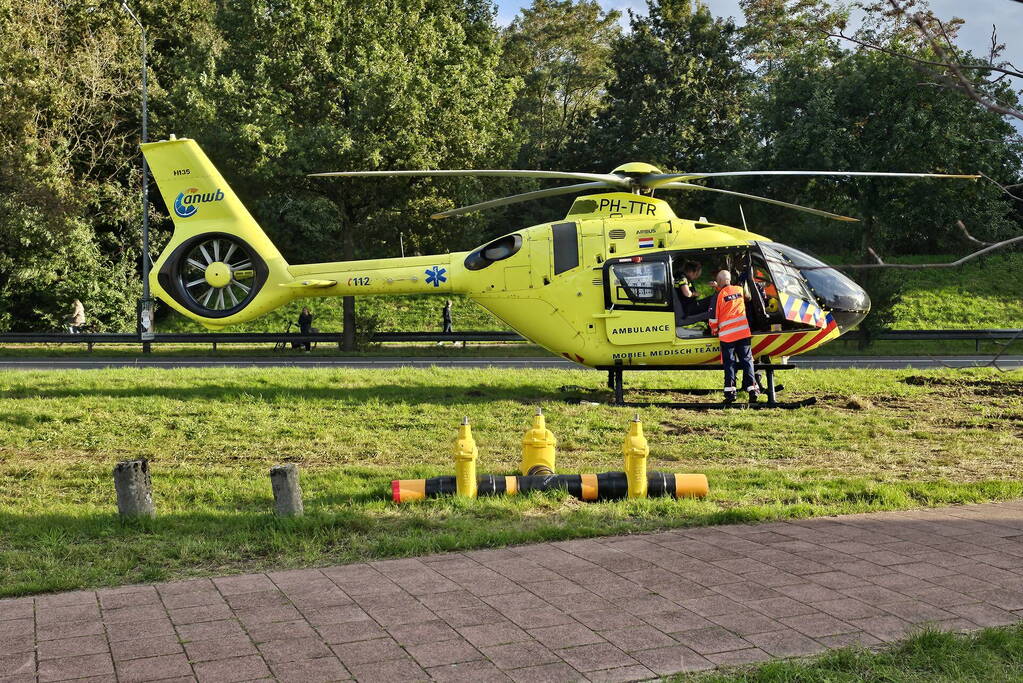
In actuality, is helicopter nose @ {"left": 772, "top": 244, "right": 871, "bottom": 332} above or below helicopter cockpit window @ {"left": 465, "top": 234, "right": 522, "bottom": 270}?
below

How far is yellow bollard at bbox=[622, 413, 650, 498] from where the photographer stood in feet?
26.6

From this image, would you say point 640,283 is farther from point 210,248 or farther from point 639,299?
point 210,248

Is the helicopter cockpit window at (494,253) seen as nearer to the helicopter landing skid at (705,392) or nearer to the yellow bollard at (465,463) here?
the helicopter landing skid at (705,392)

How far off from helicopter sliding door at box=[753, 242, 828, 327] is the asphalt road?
27.7ft

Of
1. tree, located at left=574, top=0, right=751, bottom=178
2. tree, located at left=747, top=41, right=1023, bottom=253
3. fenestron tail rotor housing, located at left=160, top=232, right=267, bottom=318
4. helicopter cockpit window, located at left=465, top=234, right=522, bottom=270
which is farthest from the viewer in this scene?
tree, located at left=574, top=0, right=751, bottom=178

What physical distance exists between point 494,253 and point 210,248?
14.9 feet

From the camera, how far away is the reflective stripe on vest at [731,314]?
44.0 feet

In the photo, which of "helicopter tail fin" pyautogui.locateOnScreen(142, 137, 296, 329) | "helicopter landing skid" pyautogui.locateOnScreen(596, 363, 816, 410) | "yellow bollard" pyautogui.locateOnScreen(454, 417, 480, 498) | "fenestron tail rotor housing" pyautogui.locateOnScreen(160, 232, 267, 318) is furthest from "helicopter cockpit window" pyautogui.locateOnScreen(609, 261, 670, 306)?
"yellow bollard" pyautogui.locateOnScreen(454, 417, 480, 498)

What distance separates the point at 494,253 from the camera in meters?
14.7

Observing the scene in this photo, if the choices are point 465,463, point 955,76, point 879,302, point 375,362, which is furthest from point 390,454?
point 879,302

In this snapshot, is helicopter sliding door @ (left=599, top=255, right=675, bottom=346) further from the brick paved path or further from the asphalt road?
the asphalt road

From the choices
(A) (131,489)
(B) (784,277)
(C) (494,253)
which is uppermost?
(C) (494,253)

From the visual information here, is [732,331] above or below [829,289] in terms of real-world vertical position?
below

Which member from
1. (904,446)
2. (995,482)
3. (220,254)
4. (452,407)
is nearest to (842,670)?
(995,482)
